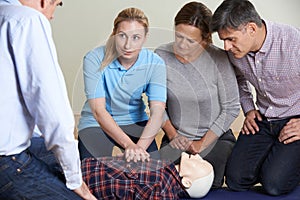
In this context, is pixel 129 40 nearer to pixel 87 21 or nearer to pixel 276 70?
pixel 276 70

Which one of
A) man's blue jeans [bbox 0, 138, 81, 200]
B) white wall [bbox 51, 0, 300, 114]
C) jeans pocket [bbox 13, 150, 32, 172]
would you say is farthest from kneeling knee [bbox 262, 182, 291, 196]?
white wall [bbox 51, 0, 300, 114]

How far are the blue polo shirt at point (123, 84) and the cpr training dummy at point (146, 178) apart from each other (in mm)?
191

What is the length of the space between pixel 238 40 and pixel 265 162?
0.50 metres

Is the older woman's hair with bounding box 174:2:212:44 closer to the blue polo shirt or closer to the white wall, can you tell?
the blue polo shirt

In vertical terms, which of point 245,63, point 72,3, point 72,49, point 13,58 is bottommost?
point 72,49

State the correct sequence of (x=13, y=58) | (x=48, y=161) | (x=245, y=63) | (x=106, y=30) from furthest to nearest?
1. (x=106, y=30)
2. (x=245, y=63)
3. (x=48, y=161)
4. (x=13, y=58)

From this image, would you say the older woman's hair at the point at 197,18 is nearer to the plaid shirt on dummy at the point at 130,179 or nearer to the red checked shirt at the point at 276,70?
the red checked shirt at the point at 276,70

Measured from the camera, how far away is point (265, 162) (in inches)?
77.0

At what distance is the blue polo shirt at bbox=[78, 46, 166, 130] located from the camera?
184cm

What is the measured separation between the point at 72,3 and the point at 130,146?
60.7 inches

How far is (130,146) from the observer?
186cm

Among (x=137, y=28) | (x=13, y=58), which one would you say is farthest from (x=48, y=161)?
(x=137, y=28)

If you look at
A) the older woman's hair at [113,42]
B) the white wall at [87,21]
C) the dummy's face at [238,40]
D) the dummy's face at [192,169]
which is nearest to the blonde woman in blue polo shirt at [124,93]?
the older woman's hair at [113,42]

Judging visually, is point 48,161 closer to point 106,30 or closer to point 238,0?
point 238,0
